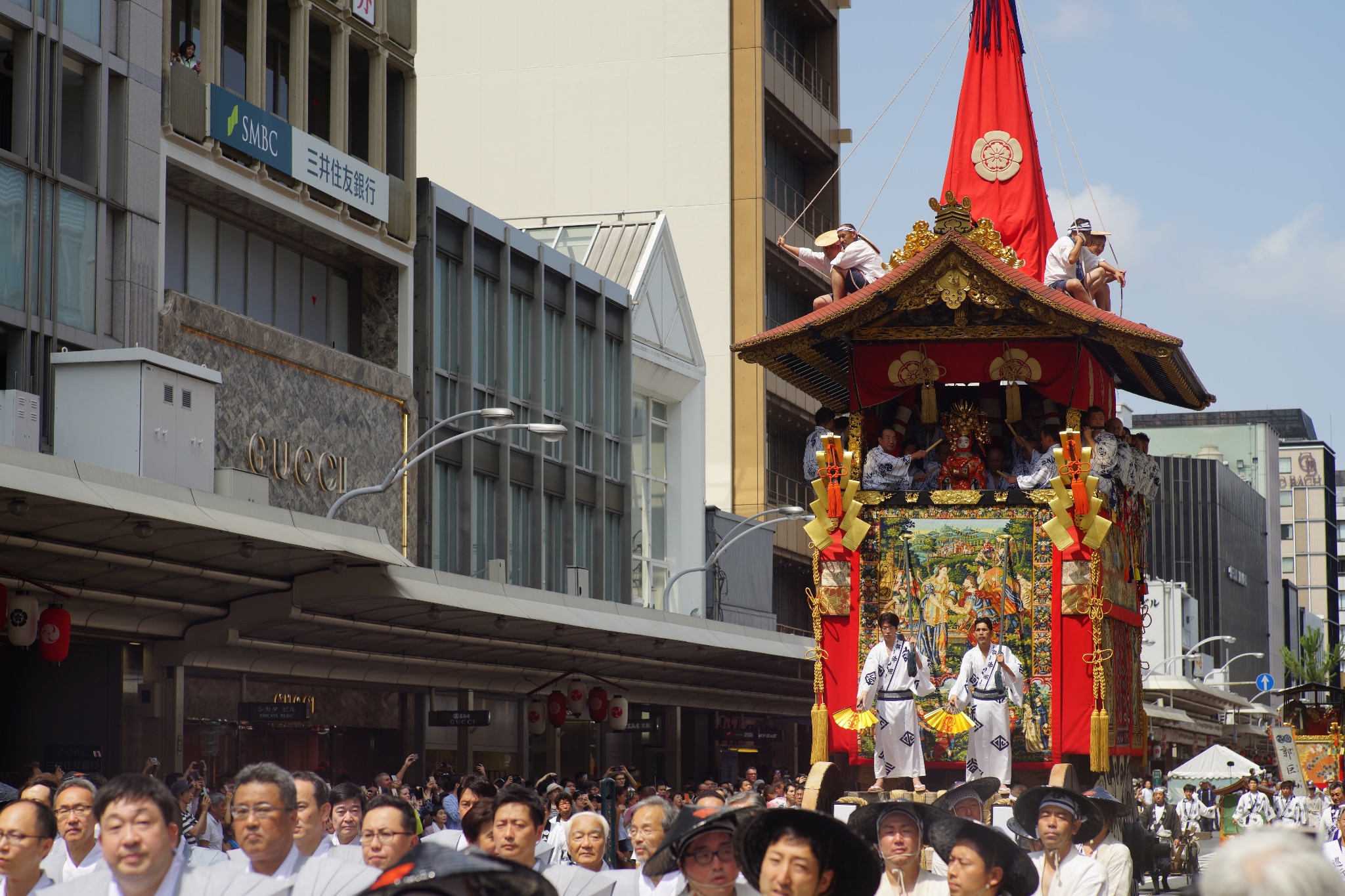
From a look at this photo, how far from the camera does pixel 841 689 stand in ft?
Result: 56.5

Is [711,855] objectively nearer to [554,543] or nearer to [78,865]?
[78,865]

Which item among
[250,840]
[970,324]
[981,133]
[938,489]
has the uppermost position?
[981,133]

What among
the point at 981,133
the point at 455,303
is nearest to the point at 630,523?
the point at 455,303

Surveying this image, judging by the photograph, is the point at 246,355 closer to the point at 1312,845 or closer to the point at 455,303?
the point at 455,303

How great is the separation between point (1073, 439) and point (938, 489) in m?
1.93

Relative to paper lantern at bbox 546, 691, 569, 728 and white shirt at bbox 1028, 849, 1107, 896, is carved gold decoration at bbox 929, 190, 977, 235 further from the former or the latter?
paper lantern at bbox 546, 691, 569, 728

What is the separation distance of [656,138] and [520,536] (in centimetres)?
1793

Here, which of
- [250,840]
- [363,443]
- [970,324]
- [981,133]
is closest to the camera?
[250,840]

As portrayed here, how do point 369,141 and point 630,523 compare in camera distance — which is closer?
point 369,141

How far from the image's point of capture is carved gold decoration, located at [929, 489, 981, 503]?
17.4 metres

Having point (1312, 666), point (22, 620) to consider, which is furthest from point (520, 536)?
point (1312, 666)

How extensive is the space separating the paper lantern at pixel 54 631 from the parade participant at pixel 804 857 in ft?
49.3

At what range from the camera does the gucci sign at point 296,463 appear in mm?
28688

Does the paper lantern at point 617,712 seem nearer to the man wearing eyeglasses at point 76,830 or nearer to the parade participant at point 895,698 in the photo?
the parade participant at point 895,698
